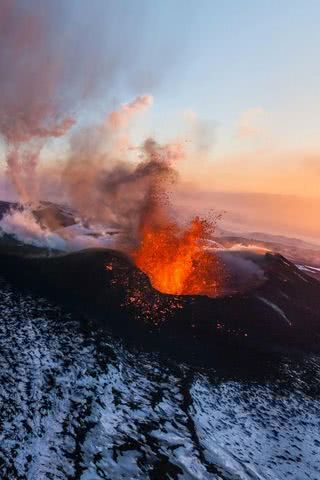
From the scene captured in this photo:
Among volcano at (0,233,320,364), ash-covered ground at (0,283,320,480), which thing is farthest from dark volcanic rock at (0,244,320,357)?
ash-covered ground at (0,283,320,480)

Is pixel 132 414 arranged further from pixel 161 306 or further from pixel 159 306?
pixel 161 306

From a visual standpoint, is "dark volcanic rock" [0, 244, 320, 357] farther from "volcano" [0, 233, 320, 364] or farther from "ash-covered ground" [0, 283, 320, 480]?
"ash-covered ground" [0, 283, 320, 480]

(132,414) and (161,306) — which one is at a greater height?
(161,306)

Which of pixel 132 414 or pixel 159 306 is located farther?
pixel 159 306

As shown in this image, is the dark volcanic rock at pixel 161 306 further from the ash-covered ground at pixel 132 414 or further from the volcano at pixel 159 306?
the ash-covered ground at pixel 132 414

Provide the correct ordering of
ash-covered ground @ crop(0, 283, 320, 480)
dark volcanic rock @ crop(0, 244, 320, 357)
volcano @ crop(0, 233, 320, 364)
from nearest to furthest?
ash-covered ground @ crop(0, 283, 320, 480)
volcano @ crop(0, 233, 320, 364)
dark volcanic rock @ crop(0, 244, 320, 357)

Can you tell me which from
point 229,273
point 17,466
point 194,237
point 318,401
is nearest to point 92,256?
point 194,237

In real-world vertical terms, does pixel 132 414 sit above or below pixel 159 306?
below

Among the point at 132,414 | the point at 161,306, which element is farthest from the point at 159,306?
the point at 132,414
